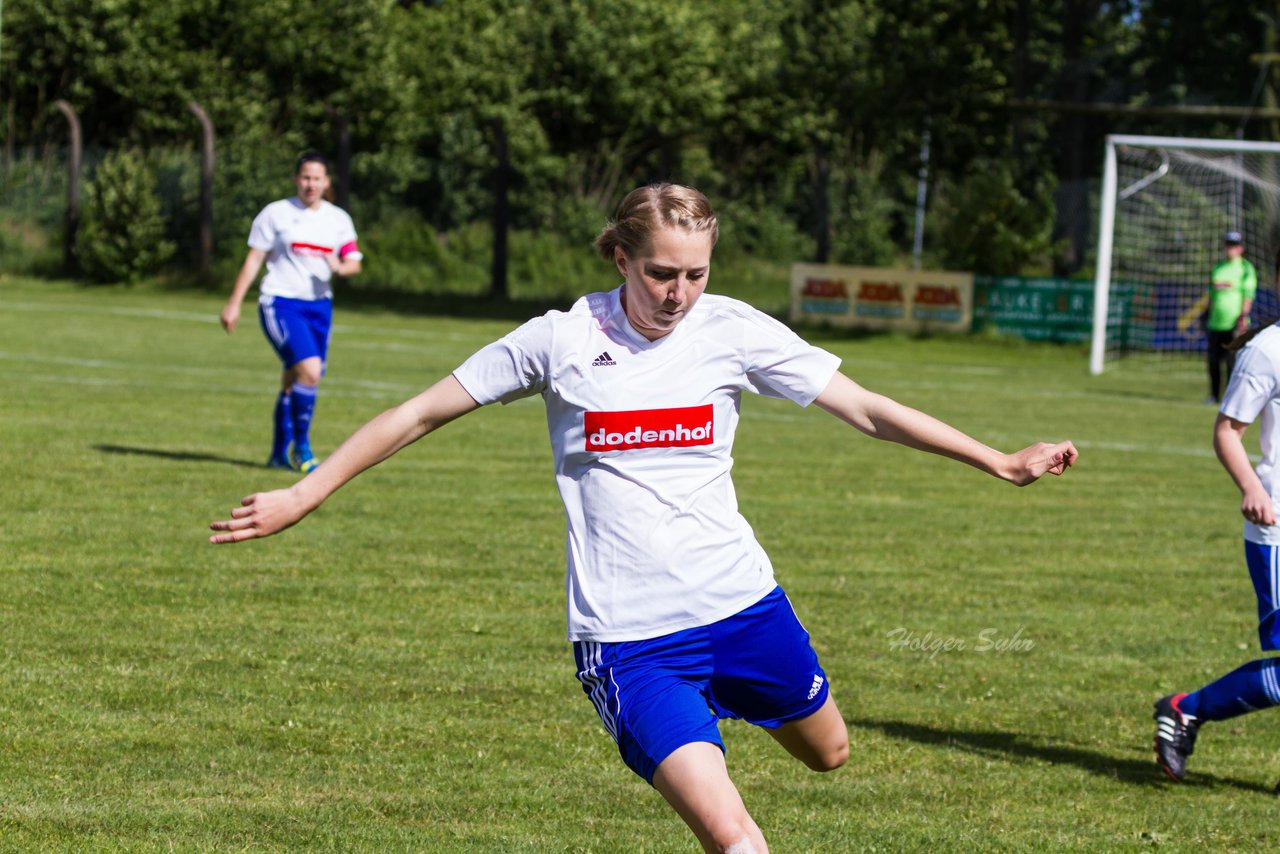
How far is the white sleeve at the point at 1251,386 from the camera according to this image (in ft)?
18.7

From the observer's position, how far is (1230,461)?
18.8 ft

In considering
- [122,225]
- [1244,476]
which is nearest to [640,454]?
[1244,476]

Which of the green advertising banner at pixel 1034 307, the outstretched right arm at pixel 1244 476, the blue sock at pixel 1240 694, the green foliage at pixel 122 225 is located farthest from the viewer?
the green foliage at pixel 122 225

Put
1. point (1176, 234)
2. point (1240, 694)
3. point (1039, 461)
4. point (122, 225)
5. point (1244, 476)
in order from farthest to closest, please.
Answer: point (122, 225) → point (1176, 234) → point (1240, 694) → point (1244, 476) → point (1039, 461)

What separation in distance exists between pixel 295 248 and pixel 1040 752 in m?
7.82

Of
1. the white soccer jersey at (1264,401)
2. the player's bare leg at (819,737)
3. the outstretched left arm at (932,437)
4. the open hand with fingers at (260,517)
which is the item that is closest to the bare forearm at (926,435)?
the outstretched left arm at (932,437)

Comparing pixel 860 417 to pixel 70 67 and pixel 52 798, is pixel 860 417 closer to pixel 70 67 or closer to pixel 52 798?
pixel 52 798

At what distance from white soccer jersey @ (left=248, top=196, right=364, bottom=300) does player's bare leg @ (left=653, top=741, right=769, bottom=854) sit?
922cm

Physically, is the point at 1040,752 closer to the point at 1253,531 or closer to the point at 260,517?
the point at 1253,531

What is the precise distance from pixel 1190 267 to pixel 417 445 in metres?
19.5

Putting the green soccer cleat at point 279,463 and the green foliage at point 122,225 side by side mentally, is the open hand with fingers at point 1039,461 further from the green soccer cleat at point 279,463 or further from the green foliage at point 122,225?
the green foliage at point 122,225

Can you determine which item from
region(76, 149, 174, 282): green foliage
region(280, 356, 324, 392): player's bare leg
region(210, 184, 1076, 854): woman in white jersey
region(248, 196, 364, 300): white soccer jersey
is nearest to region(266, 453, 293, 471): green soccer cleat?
region(280, 356, 324, 392): player's bare leg

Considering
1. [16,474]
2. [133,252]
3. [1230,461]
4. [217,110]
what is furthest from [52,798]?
[217,110]

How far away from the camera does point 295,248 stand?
40.7 ft
